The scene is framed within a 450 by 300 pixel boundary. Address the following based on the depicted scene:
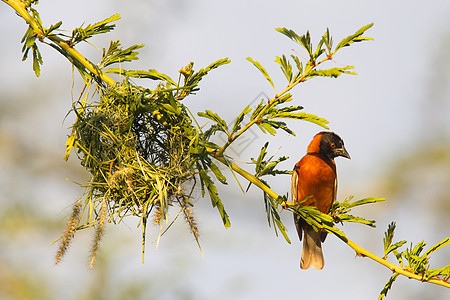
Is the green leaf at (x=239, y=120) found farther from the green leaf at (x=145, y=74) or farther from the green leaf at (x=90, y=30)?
the green leaf at (x=90, y=30)

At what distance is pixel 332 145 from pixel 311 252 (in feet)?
3.25

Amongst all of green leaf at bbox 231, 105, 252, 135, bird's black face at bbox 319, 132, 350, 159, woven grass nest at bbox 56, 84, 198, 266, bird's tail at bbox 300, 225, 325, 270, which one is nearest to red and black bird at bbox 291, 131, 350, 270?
bird's black face at bbox 319, 132, 350, 159

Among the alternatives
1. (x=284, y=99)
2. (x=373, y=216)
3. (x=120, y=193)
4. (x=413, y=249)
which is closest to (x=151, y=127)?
(x=120, y=193)

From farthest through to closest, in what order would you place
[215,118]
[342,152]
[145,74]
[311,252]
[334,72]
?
[311,252]
[342,152]
[145,74]
[215,118]
[334,72]

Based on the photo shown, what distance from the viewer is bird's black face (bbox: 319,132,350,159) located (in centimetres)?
419

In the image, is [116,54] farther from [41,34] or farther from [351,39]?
[351,39]

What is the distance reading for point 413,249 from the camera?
8.02 ft

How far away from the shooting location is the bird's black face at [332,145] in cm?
419

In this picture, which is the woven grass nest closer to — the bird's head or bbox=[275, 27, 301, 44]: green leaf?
bbox=[275, 27, 301, 44]: green leaf

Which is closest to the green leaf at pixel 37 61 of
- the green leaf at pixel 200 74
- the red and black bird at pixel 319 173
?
the green leaf at pixel 200 74

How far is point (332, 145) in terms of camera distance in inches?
167

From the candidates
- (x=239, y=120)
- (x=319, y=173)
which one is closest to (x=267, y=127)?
(x=239, y=120)

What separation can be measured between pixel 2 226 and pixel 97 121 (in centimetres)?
472

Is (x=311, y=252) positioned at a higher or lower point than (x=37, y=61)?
lower
